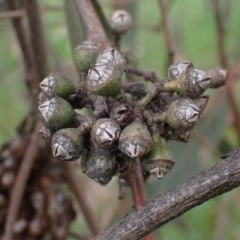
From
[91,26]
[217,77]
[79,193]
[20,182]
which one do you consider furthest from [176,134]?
[79,193]

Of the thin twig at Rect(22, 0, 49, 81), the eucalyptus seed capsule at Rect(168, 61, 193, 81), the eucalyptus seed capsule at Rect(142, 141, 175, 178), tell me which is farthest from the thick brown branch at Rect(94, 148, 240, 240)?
the thin twig at Rect(22, 0, 49, 81)

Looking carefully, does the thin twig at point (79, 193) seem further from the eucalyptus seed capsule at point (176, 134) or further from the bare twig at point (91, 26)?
the eucalyptus seed capsule at point (176, 134)

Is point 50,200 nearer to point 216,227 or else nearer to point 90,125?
point 90,125

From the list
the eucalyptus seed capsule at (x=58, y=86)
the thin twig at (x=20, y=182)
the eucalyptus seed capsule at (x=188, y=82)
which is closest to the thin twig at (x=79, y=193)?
the thin twig at (x=20, y=182)

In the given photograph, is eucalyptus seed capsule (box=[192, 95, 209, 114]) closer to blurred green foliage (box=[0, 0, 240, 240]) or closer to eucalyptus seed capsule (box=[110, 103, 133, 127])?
eucalyptus seed capsule (box=[110, 103, 133, 127])

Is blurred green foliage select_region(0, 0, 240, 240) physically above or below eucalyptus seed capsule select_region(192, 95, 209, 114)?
below

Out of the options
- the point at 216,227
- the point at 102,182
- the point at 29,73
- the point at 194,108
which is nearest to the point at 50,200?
the point at 29,73

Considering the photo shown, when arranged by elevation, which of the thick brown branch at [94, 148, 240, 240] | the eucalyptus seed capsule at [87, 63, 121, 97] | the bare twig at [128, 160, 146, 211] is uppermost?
Result: the eucalyptus seed capsule at [87, 63, 121, 97]
